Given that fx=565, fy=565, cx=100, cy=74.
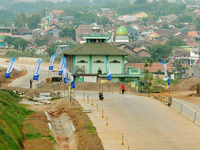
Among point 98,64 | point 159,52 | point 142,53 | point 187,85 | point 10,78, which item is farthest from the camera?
point 159,52

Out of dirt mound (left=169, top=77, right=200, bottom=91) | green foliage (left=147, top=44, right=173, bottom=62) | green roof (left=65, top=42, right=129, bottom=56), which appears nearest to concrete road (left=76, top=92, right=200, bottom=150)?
dirt mound (left=169, top=77, right=200, bottom=91)

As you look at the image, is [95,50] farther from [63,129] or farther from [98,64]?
[63,129]

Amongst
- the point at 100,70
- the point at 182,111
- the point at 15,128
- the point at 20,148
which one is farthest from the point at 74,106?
the point at 100,70

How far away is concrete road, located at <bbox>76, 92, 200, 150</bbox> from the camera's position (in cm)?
3250

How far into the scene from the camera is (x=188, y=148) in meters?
31.3

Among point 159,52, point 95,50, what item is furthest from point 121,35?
point 95,50

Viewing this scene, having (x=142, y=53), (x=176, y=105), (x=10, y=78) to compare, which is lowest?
(x=176, y=105)

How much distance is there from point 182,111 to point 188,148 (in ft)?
43.3

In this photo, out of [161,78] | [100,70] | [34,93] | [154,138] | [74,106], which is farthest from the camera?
[161,78]

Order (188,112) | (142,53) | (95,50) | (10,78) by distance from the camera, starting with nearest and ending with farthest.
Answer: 1. (188,112)
2. (95,50)
3. (10,78)
4. (142,53)

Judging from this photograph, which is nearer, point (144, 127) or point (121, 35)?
point (144, 127)

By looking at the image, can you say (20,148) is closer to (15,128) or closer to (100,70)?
(15,128)

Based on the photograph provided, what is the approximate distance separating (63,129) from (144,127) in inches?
284

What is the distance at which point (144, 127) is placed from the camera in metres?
38.1
